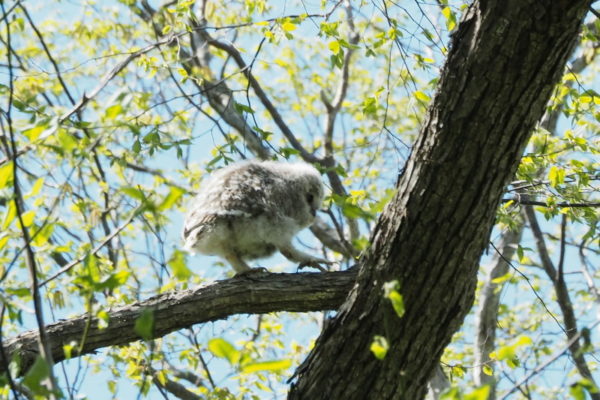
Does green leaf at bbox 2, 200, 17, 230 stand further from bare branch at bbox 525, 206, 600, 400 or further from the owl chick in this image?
bare branch at bbox 525, 206, 600, 400

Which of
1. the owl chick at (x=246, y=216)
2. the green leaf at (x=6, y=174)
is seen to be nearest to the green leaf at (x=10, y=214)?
the green leaf at (x=6, y=174)

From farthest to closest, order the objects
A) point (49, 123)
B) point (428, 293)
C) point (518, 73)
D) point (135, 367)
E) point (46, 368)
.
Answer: point (135, 367) → point (428, 293) → point (518, 73) → point (49, 123) → point (46, 368)

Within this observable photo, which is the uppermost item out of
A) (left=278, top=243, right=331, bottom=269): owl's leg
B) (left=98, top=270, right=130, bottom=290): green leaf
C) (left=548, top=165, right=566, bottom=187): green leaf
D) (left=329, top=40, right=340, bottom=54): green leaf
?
(left=329, top=40, right=340, bottom=54): green leaf

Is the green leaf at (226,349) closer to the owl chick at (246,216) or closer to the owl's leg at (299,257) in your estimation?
the owl chick at (246,216)

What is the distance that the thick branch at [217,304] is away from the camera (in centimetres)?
434

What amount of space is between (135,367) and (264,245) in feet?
6.76

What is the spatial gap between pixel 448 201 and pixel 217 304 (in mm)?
1763

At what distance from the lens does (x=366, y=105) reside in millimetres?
5391

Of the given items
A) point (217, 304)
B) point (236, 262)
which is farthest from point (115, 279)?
point (236, 262)

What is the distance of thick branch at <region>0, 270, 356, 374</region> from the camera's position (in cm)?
434

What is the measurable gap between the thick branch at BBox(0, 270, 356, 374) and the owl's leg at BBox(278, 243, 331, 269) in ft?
3.41

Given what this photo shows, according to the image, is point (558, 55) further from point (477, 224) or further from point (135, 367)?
point (135, 367)

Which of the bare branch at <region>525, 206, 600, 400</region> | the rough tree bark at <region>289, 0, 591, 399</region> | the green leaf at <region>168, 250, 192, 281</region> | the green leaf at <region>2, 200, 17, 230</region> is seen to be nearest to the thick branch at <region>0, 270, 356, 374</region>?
the rough tree bark at <region>289, 0, 591, 399</region>

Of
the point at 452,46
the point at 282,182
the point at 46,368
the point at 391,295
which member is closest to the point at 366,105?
the point at 282,182
